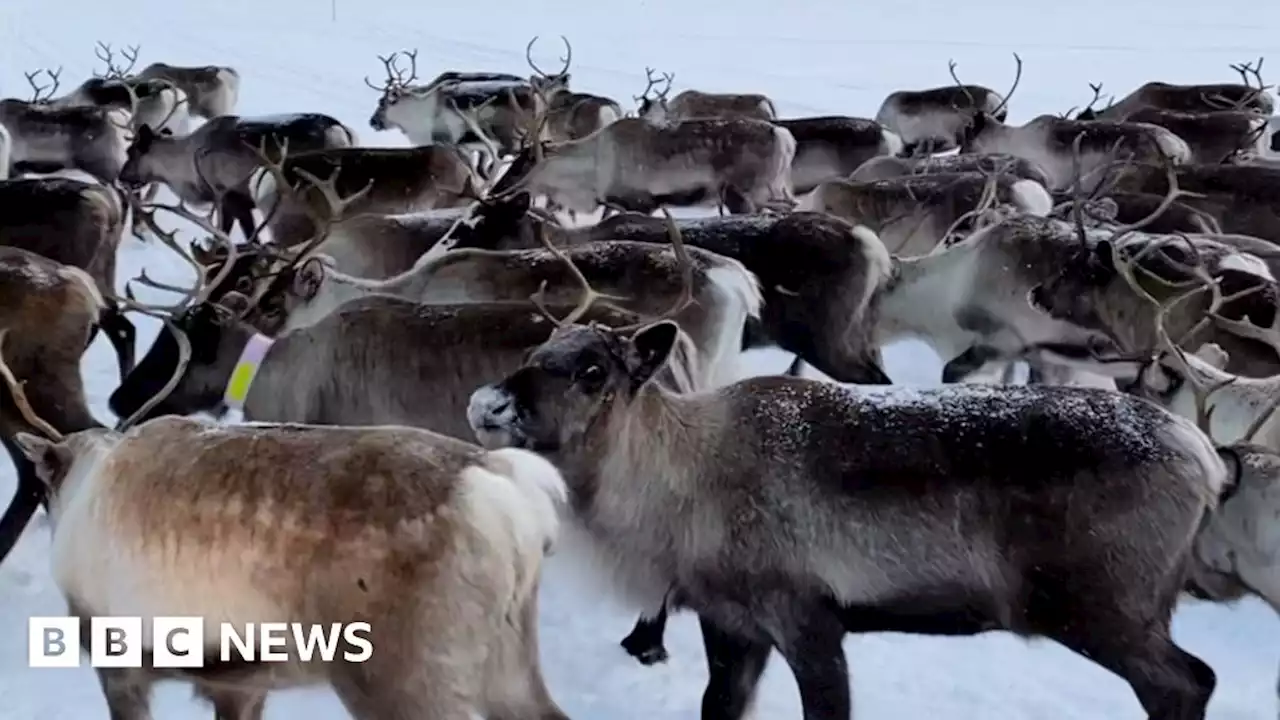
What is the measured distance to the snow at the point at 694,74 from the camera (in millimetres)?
3590

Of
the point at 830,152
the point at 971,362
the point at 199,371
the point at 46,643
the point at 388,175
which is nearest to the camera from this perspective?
the point at 46,643

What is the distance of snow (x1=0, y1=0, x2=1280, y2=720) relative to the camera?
359 cm

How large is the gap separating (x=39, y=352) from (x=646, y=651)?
196 cm

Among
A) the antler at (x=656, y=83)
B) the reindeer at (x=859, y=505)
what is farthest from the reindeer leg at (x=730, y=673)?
the antler at (x=656, y=83)

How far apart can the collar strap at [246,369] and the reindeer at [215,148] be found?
4738mm

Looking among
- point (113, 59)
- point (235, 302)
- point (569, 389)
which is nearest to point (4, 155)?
point (235, 302)

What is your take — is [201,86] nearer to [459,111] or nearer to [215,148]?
[459,111]

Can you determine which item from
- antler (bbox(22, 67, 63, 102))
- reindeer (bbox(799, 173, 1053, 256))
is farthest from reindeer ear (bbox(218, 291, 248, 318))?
antler (bbox(22, 67, 63, 102))

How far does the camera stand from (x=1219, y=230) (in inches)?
251

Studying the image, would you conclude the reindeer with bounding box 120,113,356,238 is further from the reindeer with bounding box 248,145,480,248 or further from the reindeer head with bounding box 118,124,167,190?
the reindeer with bounding box 248,145,480,248

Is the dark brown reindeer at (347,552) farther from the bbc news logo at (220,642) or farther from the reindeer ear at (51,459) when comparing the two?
the reindeer ear at (51,459)

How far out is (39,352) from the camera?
13.4 ft

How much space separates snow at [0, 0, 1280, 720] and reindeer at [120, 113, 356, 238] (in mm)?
664

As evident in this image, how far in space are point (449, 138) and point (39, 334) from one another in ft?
A: 22.9
